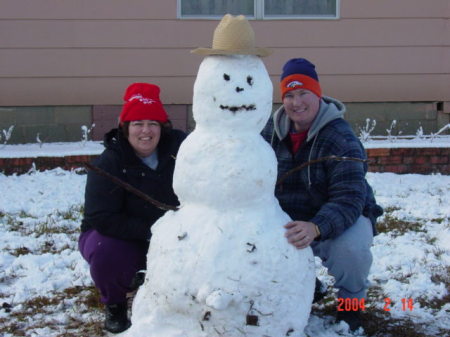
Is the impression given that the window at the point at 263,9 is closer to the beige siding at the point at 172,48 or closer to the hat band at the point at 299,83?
the beige siding at the point at 172,48

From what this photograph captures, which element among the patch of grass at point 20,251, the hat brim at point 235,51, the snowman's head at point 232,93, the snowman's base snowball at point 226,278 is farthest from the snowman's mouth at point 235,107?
the patch of grass at point 20,251

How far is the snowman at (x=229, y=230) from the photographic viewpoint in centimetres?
230

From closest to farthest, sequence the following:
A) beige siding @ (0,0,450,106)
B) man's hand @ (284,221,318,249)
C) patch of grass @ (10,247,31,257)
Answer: man's hand @ (284,221,318,249), patch of grass @ (10,247,31,257), beige siding @ (0,0,450,106)

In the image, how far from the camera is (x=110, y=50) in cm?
710

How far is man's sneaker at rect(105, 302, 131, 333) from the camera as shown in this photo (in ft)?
10.0

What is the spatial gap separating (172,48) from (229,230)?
515 centimetres

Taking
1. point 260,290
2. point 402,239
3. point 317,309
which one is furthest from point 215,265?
point 402,239

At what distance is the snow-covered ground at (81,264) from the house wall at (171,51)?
4.67 feet

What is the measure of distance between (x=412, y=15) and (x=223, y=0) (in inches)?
90.2

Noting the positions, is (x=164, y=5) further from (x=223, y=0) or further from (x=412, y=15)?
(x=412, y=15)

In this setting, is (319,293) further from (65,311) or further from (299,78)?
(65,311)

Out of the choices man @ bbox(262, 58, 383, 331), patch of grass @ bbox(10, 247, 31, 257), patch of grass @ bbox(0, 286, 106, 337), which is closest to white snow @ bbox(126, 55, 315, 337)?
man @ bbox(262, 58, 383, 331)

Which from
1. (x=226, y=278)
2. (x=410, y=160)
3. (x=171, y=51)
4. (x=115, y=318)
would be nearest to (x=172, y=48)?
(x=171, y=51)

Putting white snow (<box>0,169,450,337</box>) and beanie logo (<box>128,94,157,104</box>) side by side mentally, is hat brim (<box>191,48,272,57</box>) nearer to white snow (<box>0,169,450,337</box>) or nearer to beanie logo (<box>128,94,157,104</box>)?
beanie logo (<box>128,94,157,104</box>)
